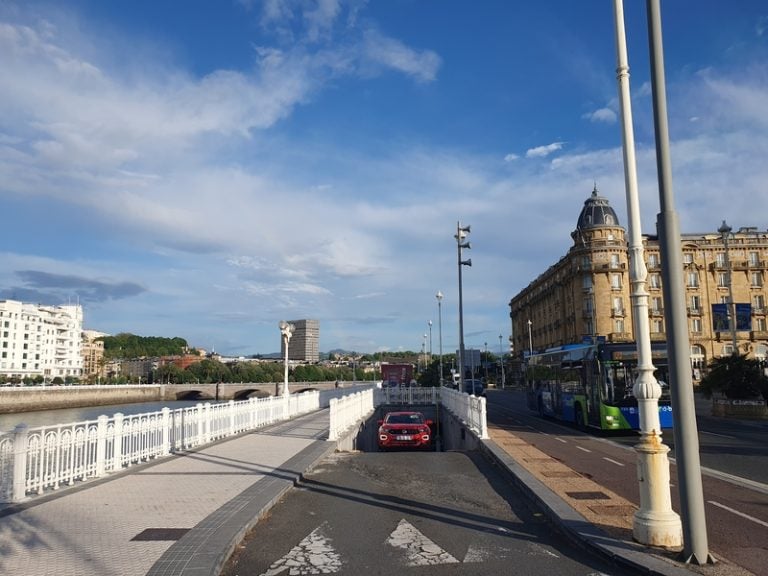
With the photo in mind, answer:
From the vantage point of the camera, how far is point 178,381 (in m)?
139

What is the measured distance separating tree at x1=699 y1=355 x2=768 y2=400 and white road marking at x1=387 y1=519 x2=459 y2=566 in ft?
78.0

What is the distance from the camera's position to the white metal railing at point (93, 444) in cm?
860

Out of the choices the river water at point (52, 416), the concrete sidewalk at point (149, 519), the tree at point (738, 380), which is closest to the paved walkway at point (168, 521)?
the concrete sidewalk at point (149, 519)

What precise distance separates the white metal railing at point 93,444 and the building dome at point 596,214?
62.3 m

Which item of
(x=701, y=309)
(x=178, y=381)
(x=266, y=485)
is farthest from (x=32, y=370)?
(x=266, y=485)

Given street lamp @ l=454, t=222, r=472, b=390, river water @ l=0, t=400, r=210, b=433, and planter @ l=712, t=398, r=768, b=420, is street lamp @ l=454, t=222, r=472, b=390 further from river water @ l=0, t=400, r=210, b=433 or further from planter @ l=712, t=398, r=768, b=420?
river water @ l=0, t=400, r=210, b=433

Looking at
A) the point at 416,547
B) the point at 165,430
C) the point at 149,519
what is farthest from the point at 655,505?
the point at 165,430

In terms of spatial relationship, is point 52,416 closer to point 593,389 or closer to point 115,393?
point 115,393

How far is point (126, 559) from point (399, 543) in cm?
287

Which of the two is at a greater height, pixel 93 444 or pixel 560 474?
pixel 93 444

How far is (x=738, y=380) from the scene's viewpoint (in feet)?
85.4

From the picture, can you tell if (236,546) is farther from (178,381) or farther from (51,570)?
(178,381)

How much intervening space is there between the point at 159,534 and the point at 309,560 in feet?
5.99

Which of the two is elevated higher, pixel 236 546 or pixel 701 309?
pixel 701 309
